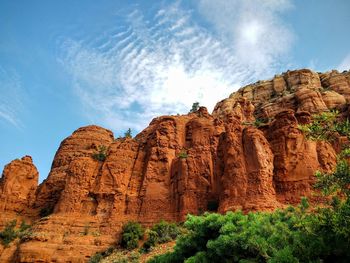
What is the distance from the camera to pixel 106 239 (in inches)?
1518

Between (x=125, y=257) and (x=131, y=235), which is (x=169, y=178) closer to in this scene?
(x=131, y=235)

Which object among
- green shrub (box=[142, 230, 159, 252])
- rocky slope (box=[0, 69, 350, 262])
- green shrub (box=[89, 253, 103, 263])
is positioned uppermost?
rocky slope (box=[0, 69, 350, 262])

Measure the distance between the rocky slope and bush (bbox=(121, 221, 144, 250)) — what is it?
169cm

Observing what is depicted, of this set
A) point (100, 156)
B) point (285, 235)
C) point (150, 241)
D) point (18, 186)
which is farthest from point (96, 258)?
point (285, 235)

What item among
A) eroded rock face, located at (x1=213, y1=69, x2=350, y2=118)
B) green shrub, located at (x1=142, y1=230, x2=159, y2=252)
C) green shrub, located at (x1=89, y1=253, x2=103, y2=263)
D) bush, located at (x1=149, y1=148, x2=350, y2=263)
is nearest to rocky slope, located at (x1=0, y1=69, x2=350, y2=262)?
eroded rock face, located at (x1=213, y1=69, x2=350, y2=118)

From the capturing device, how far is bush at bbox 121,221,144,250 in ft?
120

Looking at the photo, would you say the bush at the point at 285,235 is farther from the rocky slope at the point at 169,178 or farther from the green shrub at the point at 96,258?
the green shrub at the point at 96,258

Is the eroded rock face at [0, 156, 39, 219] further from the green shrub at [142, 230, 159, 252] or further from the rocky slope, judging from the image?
the green shrub at [142, 230, 159, 252]

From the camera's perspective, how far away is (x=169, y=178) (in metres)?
43.6

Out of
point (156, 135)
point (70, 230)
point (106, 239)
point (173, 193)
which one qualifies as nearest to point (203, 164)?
point (173, 193)

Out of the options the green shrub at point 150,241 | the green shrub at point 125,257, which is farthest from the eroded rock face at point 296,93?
the green shrub at point 125,257

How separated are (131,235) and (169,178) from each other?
29.7 ft

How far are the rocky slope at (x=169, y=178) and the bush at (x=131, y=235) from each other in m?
1.69

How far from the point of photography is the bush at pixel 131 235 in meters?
36.7
